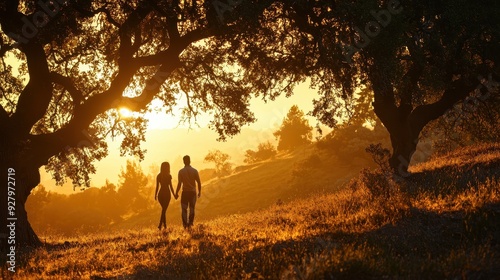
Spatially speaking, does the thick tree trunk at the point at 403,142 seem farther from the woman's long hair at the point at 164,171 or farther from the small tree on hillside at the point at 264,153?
the small tree on hillside at the point at 264,153

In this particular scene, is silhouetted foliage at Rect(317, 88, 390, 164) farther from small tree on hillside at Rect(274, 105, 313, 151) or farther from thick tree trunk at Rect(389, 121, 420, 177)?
thick tree trunk at Rect(389, 121, 420, 177)

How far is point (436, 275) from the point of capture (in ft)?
19.0

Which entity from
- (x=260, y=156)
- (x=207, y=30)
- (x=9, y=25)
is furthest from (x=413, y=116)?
(x=260, y=156)

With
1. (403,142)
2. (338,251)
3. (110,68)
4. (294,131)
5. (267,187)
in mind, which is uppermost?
(294,131)

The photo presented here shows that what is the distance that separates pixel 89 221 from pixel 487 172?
218ft

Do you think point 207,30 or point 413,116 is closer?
point 207,30

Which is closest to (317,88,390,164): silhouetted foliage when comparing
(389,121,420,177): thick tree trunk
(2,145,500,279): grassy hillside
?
(389,121,420,177): thick tree trunk

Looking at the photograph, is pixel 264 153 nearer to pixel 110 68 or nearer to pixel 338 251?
pixel 110 68

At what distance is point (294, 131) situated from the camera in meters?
102

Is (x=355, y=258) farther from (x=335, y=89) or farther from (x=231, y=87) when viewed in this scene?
(x=231, y=87)

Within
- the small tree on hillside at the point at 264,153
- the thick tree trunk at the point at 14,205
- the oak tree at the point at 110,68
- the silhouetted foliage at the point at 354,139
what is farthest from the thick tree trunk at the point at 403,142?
the small tree on hillside at the point at 264,153

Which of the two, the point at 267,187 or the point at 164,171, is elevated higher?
the point at 164,171

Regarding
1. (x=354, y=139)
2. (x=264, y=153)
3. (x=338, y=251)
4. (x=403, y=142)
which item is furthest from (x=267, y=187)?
(x=338, y=251)

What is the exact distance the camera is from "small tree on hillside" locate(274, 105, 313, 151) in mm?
101812
